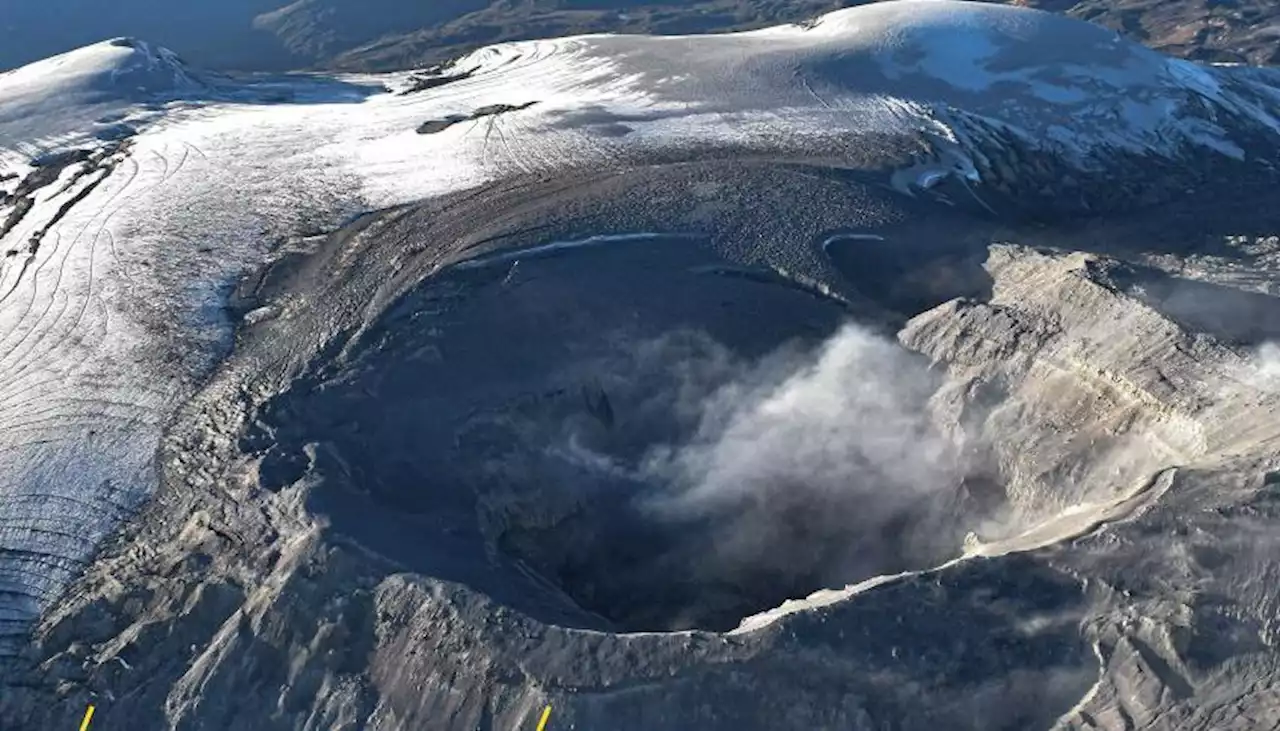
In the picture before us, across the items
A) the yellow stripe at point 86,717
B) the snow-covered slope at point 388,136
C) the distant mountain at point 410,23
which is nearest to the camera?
the yellow stripe at point 86,717

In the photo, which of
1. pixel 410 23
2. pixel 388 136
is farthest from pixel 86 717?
pixel 410 23

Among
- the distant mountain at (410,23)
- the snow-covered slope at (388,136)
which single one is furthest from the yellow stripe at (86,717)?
the distant mountain at (410,23)

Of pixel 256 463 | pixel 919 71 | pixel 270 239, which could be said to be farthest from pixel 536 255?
pixel 919 71

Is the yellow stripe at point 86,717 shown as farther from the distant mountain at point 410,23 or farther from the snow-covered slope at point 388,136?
the distant mountain at point 410,23

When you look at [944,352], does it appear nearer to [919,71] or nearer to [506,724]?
[506,724]

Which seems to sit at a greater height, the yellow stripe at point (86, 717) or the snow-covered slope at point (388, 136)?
the snow-covered slope at point (388, 136)

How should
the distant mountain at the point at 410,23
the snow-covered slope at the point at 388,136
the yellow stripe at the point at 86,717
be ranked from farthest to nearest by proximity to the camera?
1. the distant mountain at the point at 410,23
2. the snow-covered slope at the point at 388,136
3. the yellow stripe at the point at 86,717
